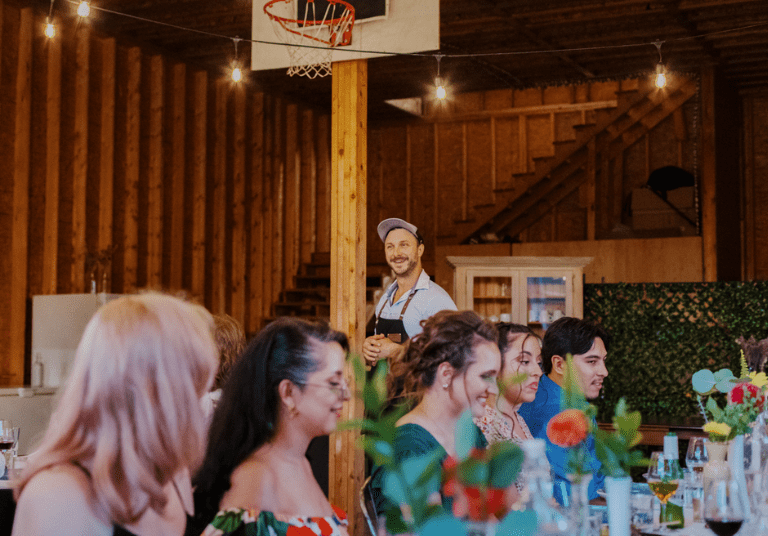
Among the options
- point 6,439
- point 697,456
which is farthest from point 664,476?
point 6,439

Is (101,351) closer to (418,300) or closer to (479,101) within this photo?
(418,300)

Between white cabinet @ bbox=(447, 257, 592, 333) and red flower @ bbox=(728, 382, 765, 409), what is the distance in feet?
16.4

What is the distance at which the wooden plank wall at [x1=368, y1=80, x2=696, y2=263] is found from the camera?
10.9 metres

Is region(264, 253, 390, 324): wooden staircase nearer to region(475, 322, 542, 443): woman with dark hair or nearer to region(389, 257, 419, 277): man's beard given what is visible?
region(389, 257, 419, 277): man's beard

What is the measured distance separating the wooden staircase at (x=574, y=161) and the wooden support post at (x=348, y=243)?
5.37 meters

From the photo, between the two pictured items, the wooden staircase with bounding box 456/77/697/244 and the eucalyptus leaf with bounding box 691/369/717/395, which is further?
the wooden staircase with bounding box 456/77/697/244

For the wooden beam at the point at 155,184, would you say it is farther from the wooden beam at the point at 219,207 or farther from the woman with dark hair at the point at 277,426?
the woman with dark hair at the point at 277,426

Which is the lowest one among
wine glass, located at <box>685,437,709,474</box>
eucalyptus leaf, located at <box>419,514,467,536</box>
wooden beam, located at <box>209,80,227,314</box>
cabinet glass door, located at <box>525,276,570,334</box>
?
wine glass, located at <box>685,437,709,474</box>

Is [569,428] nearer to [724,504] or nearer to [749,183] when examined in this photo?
Answer: [724,504]

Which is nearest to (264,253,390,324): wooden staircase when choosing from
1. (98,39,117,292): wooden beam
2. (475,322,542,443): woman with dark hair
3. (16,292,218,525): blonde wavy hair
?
(98,39,117,292): wooden beam

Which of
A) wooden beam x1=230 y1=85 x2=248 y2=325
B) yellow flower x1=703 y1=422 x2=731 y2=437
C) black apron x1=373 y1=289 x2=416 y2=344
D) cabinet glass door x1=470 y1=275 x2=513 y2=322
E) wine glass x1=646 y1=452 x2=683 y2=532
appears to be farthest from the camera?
wooden beam x1=230 y1=85 x2=248 y2=325

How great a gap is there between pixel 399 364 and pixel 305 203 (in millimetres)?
8677

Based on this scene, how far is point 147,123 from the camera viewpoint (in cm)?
859


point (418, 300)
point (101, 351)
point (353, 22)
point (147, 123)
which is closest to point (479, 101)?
point (147, 123)
